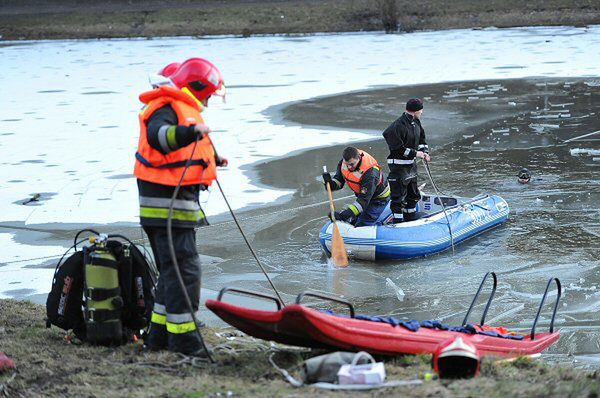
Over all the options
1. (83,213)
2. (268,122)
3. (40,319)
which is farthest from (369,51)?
(40,319)

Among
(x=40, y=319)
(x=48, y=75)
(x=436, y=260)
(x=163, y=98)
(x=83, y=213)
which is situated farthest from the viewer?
(x=48, y=75)

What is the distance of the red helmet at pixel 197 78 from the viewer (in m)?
6.27

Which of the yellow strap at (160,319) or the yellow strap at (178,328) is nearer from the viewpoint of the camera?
the yellow strap at (178,328)

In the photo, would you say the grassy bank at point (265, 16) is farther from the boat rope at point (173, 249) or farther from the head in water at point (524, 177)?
the boat rope at point (173, 249)

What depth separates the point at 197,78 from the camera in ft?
20.6

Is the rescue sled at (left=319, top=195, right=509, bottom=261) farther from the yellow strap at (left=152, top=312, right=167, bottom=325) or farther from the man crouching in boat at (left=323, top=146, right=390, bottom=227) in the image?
the yellow strap at (left=152, top=312, right=167, bottom=325)

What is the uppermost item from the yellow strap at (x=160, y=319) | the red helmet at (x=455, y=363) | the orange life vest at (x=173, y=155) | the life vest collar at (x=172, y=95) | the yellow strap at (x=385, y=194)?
the life vest collar at (x=172, y=95)

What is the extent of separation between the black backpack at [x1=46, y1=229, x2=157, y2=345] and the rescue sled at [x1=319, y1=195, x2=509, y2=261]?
12.6 ft

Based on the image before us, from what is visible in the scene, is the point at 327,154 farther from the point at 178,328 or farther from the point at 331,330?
the point at 331,330

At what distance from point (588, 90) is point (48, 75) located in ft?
47.1

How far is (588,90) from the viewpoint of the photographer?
20547 millimetres

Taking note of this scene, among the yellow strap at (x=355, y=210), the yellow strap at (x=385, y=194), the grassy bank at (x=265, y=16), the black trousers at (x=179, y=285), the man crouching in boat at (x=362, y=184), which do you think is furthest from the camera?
the grassy bank at (x=265, y=16)

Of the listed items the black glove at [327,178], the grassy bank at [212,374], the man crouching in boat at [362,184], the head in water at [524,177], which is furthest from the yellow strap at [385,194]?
the grassy bank at [212,374]

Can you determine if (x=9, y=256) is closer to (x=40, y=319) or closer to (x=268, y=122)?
(x=40, y=319)
